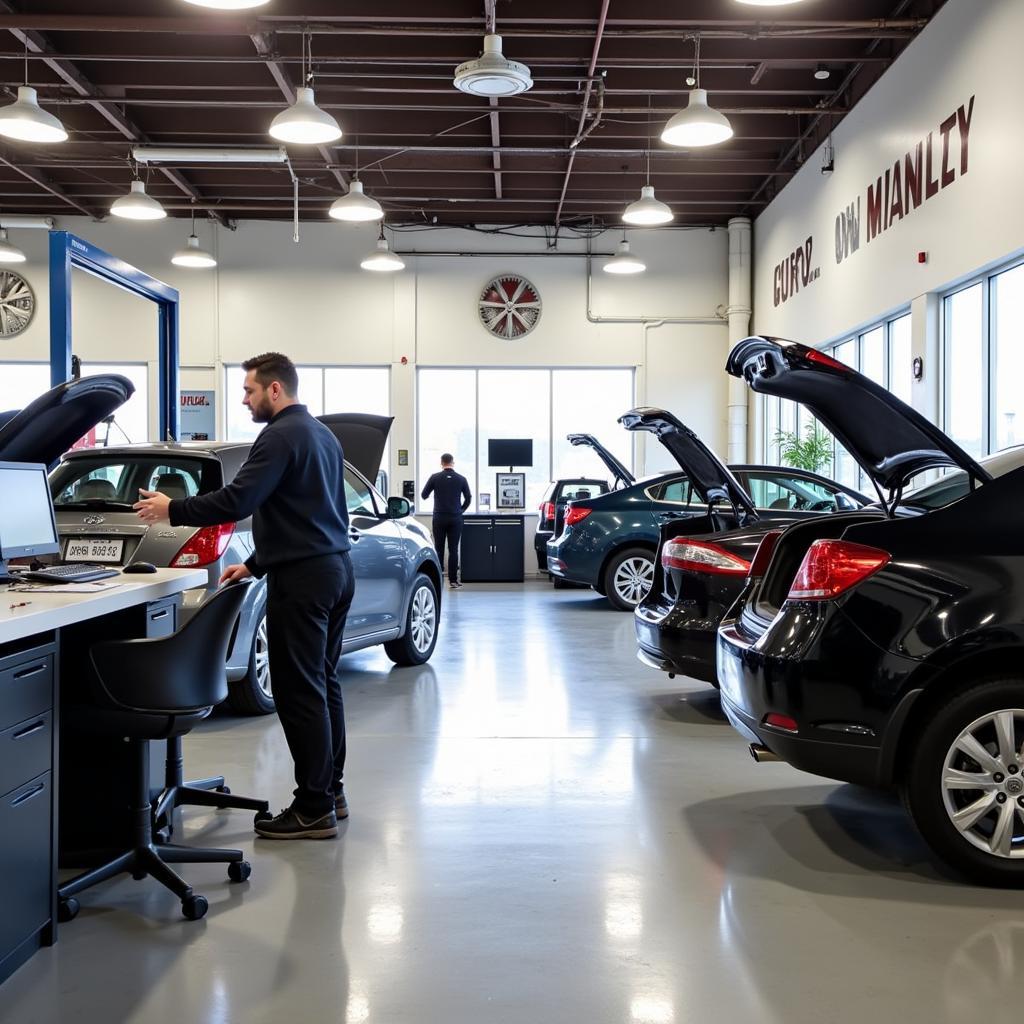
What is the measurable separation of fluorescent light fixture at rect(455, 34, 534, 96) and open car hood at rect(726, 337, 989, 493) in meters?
4.85

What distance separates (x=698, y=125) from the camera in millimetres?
8727

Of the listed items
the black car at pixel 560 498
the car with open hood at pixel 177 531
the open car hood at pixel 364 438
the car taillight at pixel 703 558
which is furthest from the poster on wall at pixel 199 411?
the car taillight at pixel 703 558

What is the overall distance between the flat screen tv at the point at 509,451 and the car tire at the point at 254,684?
1014 centimetres

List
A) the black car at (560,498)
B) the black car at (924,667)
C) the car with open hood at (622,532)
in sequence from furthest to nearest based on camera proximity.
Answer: the black car at (560,498) < the car with open hood at (622,532) < the black car at (924,667)

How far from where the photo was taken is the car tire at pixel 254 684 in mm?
5746

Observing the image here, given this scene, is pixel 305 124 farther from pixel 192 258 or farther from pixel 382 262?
pixel 192 258

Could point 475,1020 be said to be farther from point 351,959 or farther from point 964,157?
point 964,157

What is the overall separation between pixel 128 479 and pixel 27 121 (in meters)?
4.63

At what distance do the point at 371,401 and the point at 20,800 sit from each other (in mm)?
14268

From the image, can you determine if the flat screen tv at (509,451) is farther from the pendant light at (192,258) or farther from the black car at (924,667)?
the black car at (924,667)

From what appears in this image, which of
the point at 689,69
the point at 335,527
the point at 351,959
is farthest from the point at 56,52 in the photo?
the point at 351,959

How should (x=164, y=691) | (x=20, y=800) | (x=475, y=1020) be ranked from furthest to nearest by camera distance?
1. (x=164, y=691)
2. (x=20, y=800)
3. (x=475, y=1020)

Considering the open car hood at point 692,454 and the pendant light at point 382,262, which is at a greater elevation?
the pendant light at point 382,262

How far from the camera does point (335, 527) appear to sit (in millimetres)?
3963
